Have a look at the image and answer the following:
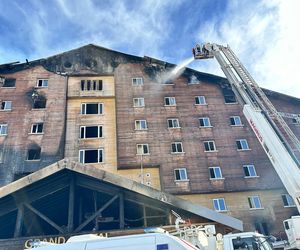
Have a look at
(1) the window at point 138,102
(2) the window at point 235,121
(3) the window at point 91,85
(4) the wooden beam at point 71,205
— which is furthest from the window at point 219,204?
(3) the window at point 91,85

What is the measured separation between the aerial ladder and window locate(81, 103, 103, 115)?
1591cm

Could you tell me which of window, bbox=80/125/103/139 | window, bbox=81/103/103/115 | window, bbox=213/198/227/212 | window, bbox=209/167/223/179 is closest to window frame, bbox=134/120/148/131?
window, bbox=80/125/103/139

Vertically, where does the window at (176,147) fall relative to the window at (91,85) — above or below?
below

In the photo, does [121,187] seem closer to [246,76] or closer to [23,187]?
[23,187]

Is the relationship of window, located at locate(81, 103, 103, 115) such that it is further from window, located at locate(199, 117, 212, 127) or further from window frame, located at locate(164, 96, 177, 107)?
window, located at locate(199, 117, 212, 127)

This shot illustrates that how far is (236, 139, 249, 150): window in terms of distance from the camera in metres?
35.6

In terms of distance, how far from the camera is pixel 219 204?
32.2 metres

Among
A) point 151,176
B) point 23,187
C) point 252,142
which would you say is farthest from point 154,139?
point 23,187

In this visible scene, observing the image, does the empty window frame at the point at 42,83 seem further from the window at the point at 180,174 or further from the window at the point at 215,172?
the window at the point at 215,172

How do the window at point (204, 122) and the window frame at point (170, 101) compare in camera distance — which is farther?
the window frame at point (170, 101)

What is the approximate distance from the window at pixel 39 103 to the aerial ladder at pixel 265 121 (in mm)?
21545

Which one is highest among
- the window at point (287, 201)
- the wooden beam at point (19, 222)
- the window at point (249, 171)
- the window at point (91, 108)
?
the window at point (91, 108)

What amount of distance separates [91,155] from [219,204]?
1644 cm

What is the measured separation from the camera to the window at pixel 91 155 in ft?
111
